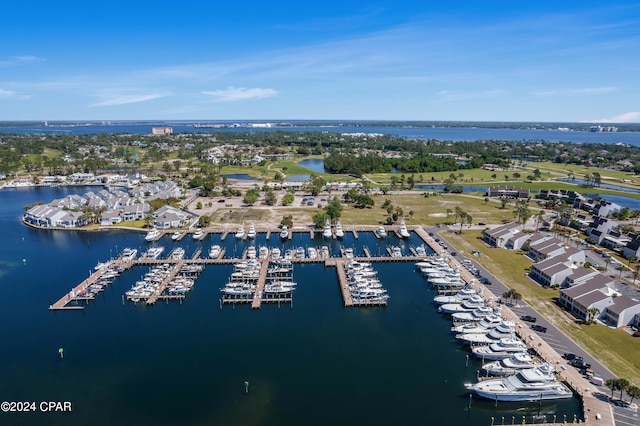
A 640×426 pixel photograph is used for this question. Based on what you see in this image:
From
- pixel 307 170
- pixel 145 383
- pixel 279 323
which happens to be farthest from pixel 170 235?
pixel 307 170

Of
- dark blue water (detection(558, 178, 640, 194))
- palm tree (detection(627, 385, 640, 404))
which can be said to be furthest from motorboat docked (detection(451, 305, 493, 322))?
dark blue water (detection(558, 178, 640, 194))

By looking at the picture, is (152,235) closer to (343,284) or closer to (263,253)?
(263,253)

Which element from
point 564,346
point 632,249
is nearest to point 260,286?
point 564,346

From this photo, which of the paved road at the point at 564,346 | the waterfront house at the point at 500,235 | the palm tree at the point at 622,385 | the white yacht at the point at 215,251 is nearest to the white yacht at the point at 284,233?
the white yacht at the point at 215,251

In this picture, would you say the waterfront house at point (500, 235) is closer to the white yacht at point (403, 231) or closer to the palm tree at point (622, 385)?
the white yacht at point (403, 231)

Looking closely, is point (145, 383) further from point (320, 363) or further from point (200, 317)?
point (320, 363)

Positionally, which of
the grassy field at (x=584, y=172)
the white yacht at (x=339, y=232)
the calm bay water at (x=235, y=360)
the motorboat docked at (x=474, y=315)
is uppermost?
the grassy field at (x=584, y=172)
